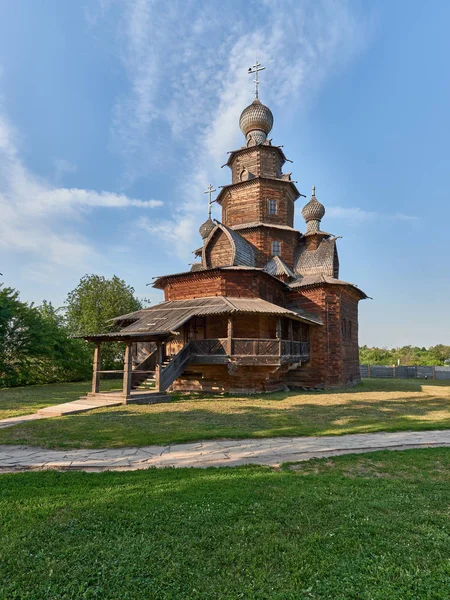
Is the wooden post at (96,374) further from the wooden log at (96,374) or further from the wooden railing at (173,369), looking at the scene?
Result: the wooden railing at (173,369)

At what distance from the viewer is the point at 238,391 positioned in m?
16.9

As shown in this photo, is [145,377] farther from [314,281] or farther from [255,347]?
[314,281]

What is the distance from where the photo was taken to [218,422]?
369 inches

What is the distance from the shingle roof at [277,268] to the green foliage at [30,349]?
43.0ft

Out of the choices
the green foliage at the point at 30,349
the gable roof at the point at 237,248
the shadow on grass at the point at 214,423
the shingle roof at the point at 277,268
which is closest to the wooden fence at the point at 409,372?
the shingle roof at the point at 277,268

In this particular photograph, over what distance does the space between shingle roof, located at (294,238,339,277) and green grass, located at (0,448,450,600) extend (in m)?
17.3

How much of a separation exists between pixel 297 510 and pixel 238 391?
511 inches

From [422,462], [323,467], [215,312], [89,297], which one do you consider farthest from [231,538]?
[89,297]

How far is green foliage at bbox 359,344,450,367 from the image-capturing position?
45106 millimetres

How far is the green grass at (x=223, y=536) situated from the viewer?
2766mm

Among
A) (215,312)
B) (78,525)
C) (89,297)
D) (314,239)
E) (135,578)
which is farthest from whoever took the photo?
(89,297)

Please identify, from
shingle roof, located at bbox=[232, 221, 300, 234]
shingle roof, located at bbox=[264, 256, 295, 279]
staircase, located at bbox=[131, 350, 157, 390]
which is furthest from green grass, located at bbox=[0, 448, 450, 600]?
shingle roof, located at bbox=[232, 221, 300, 234]

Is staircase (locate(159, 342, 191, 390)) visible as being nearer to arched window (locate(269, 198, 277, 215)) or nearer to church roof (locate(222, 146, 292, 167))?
arched window (locate(269, 198, 277, 215))

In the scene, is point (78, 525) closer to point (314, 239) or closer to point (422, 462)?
point (422, 462)
